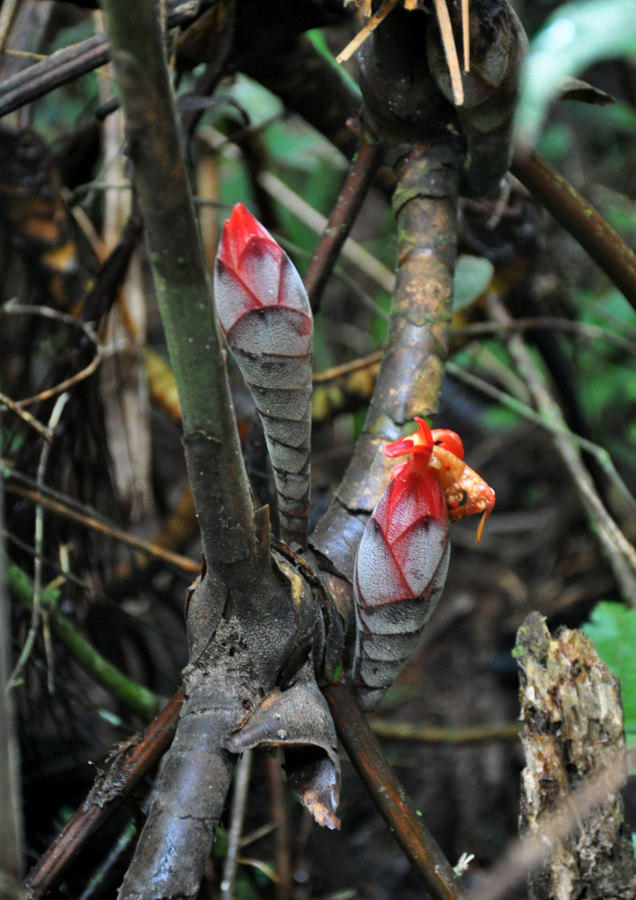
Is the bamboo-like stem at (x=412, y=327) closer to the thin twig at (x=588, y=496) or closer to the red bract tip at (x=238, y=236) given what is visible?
the red bract tip at (x=238, y=236)

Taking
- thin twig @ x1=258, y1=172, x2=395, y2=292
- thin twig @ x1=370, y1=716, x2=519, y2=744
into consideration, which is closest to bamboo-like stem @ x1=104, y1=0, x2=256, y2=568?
thin twig @ x1=370, y1=716, x2=519, y2=744

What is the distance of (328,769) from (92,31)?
1.66 meters

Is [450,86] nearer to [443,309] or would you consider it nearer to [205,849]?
[443,309]

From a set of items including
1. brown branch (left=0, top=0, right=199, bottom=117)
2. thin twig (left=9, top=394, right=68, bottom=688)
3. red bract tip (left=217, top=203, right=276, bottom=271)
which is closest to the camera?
red bract tip (left=217, top=203, right=276, bottom=271)

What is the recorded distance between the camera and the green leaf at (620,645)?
98 cm

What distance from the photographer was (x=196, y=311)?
46 cm

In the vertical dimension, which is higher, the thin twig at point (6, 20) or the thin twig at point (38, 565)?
the thin twig at point (6, 20)

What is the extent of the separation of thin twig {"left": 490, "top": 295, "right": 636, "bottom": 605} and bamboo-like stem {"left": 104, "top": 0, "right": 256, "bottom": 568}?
0.82 metres

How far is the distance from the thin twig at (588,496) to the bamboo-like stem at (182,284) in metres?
0.82

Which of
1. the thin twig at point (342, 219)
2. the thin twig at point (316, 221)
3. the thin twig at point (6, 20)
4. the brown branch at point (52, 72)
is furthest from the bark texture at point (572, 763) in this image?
the thin twig at point (316, 221)

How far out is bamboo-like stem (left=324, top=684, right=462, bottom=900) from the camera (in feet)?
2.12

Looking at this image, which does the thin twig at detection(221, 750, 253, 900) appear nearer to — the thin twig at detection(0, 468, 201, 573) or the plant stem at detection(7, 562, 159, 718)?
the plant stem at detection(7, 562, 159, 718)

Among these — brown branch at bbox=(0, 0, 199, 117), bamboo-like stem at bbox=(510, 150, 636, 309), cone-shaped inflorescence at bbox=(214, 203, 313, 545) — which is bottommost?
cone-shaped inflorescence at bbox=(214, 203, 313, 545)

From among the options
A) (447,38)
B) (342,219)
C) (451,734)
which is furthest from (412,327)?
(451,734)
